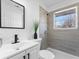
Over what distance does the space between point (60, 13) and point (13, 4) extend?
2.28 meters

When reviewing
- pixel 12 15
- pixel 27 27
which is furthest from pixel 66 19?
pixel 12 15

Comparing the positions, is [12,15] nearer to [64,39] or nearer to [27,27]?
[27,27]

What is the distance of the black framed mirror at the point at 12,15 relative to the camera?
5.09 feet

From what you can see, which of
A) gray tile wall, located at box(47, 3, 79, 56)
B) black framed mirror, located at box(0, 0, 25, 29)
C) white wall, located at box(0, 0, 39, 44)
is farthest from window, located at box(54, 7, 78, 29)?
black framed mirror, located at box(0, 0, 25, 29)

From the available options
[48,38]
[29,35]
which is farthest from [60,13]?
[29,35]

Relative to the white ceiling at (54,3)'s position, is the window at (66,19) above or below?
below

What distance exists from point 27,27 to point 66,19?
1.78 m

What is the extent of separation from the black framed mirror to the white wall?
11 cm

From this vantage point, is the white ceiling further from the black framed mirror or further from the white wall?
the black framed mirror

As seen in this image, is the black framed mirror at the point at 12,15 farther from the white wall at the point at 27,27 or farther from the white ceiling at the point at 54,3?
the white ceiling at the point at 54,3

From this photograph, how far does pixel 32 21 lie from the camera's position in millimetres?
2605

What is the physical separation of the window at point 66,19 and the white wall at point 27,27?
4.07ft

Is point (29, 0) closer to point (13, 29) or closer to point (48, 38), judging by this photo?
point (13, 29)

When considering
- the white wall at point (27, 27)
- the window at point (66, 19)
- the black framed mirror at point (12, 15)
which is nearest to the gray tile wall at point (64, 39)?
the window at point (66, 19)
